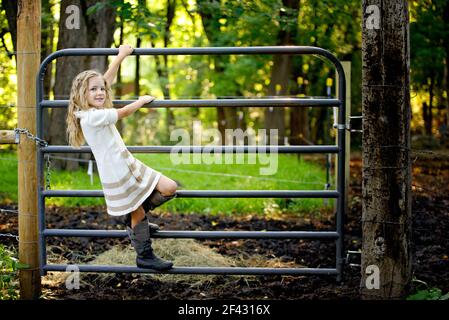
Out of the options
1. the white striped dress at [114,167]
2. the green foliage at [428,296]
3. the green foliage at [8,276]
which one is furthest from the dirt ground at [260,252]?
the white striped dress at [114,167]

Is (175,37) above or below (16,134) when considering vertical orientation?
above

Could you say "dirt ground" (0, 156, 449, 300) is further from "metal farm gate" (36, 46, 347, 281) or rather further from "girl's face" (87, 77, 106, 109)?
"girl's face" (87, 77, 106, 109)

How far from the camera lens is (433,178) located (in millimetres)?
11445

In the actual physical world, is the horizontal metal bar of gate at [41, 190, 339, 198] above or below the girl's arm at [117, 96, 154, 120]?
below

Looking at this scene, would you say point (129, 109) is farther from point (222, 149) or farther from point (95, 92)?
point (222, 149)

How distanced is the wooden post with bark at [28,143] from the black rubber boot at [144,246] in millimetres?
738

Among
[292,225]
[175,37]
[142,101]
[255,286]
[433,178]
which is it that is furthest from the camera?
[175,37]

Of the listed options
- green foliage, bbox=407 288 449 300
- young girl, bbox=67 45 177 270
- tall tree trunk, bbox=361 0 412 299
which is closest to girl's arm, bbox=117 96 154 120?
young girl, bbox=67 45 177 270

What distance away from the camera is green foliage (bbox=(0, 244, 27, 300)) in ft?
14.1

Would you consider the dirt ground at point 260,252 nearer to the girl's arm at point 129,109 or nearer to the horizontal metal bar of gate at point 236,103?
the horizontal metal bar of gate at point 236,103

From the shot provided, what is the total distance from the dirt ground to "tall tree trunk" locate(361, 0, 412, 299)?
0.48 metres
